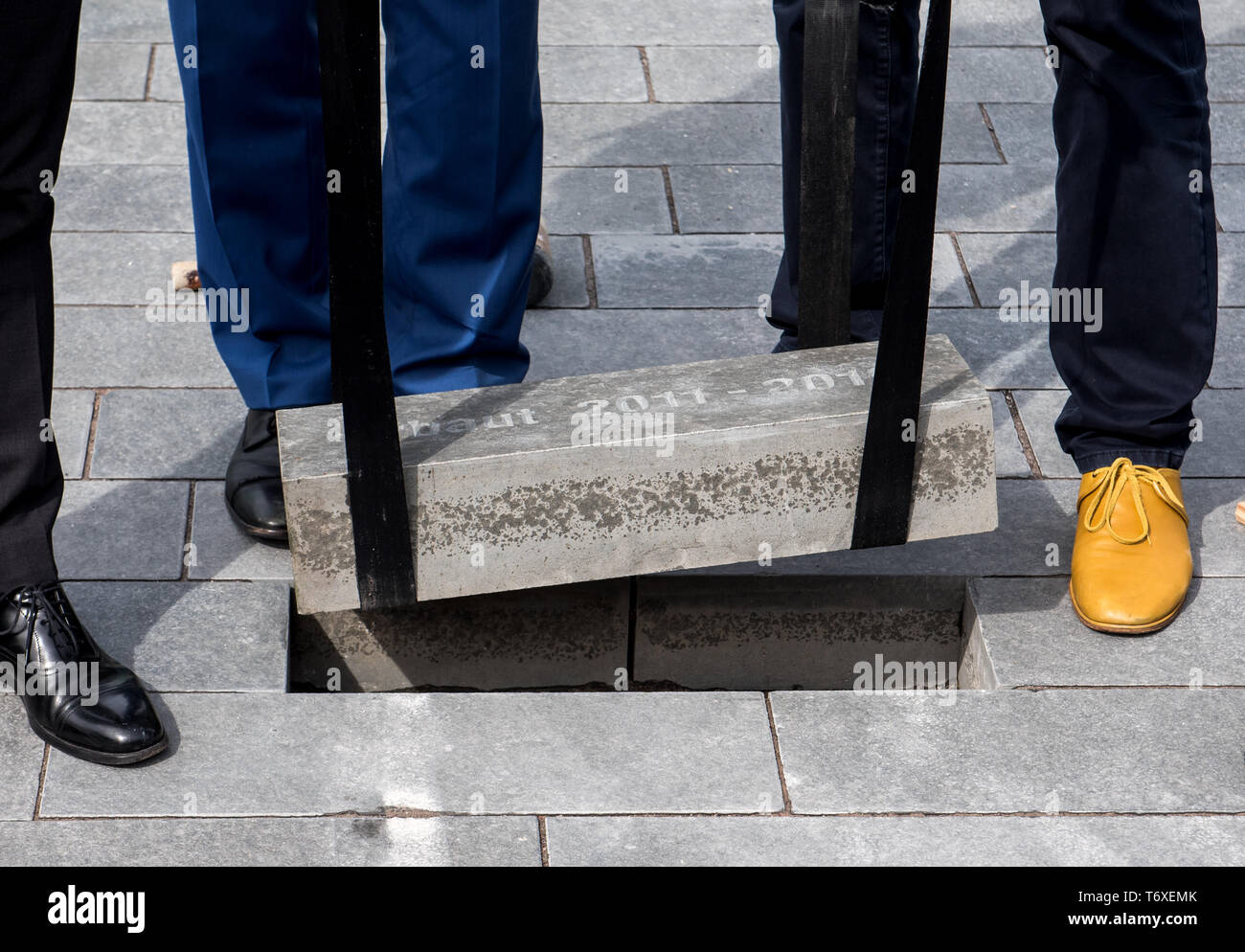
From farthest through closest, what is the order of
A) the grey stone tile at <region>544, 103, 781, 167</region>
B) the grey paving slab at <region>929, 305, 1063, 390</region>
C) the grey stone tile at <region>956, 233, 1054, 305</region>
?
the grey stone tile at <region>544, 103, 781, 167</region>, the grey stone tile at <region>956, 233, 1054, 305</region>, the grey paving slab at <region>929, 305, 1063, 390</region>

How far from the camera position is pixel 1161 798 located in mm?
2264

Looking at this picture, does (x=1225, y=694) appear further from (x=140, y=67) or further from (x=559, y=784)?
(x=140, y=67)

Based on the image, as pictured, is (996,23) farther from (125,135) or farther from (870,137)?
(125,135)

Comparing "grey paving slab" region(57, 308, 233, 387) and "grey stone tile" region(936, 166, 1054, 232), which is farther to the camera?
"grey stone tile" region(936, 166, 1054, 232)

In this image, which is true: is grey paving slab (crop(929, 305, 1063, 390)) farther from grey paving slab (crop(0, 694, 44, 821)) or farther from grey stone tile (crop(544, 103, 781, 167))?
grey paving slab (crop(0, 694, 44, 821))

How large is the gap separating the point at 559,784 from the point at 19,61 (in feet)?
4.30

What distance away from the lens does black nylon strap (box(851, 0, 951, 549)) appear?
84.0 inches

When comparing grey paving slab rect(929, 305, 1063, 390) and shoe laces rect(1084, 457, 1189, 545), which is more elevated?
shoe laces rect(1084, 457, 1189, 545)

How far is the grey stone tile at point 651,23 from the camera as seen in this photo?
15.9 feet

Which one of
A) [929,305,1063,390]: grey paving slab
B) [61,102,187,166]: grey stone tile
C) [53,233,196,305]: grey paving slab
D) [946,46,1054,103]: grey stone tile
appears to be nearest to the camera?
[929,305,1063,390]: grey paving slab

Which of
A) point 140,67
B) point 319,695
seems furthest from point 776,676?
point 140,67

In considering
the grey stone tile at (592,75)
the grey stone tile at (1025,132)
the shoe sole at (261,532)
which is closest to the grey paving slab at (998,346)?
the grey stone tile at (1025,132)

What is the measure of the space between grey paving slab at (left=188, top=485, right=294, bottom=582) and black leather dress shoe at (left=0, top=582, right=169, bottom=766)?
12.9 inches

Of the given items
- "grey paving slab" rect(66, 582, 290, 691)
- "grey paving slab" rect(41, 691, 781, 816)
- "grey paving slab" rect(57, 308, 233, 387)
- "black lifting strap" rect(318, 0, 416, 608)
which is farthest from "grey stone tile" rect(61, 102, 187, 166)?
"grey paving slab" rect(41, 691, 781, 816)
